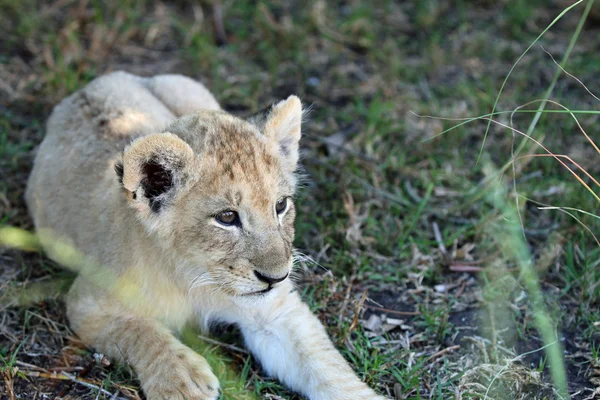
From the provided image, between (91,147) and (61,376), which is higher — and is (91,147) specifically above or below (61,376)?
above

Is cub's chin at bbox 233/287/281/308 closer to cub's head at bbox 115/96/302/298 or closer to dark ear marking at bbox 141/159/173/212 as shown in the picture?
cub's head at bbox 115/96/302/298

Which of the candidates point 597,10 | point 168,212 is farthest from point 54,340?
point 597,10

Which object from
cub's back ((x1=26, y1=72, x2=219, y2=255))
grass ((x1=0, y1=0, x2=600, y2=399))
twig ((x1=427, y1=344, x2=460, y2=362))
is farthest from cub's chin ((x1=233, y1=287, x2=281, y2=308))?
twig ((x1=427, y1=344, x2=460, y2=362))

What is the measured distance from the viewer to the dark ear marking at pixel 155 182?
3.54m

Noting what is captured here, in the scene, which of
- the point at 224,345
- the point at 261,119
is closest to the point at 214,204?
the point at 261,119

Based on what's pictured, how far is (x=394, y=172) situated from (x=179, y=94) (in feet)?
5.54

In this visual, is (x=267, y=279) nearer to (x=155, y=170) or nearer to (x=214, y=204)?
(x=214, y=204)

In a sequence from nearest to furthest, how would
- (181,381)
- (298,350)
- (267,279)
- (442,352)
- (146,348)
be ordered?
(267,279)
(181,381)
(146,348)
(298,350)
(442,352)

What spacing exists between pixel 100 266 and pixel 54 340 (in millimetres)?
548

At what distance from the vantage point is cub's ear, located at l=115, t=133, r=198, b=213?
3.42 m

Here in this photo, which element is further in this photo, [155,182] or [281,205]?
[281,205]

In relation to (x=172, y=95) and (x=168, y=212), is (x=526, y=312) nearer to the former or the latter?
(x=168, y=212)

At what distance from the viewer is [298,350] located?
3977 mm

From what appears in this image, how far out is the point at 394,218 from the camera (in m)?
5.19
